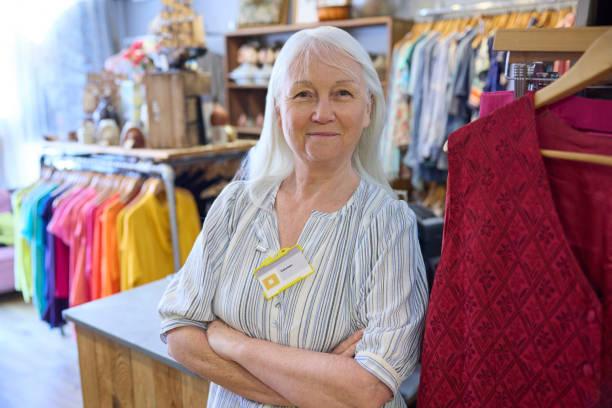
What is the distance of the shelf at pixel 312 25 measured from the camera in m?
3.80

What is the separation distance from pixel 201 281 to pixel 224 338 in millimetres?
131

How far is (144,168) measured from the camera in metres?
2.84

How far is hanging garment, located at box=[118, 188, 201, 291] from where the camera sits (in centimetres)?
275

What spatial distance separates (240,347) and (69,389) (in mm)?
2327

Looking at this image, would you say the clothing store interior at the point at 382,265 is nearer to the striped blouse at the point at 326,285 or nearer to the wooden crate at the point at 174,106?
the striped blouse at the point at 326,285

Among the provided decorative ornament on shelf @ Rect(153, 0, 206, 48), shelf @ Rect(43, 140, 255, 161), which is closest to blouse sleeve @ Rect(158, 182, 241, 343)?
shelf @ Rect(43, 140, 255, 161)

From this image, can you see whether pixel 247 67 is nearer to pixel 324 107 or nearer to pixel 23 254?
pixel 23 254

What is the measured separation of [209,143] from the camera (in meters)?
3.23

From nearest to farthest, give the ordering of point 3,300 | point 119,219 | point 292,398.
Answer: point 292,398 → point 119,219 → point 3,300

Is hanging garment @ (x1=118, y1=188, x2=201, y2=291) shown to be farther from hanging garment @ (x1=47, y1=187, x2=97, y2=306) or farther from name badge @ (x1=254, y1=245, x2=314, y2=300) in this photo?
name badge @ (x1=254, y1=245, x2=314, y2=300)

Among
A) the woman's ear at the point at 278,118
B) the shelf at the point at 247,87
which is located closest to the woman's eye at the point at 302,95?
the woman's ear at the point at 278,118

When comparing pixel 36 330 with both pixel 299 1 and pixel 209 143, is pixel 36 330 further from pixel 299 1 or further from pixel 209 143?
pixel 299 1

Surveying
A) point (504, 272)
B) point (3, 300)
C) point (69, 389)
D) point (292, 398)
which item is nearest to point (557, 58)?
point (504, 272)

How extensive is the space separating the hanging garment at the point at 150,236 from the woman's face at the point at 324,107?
186 cm
